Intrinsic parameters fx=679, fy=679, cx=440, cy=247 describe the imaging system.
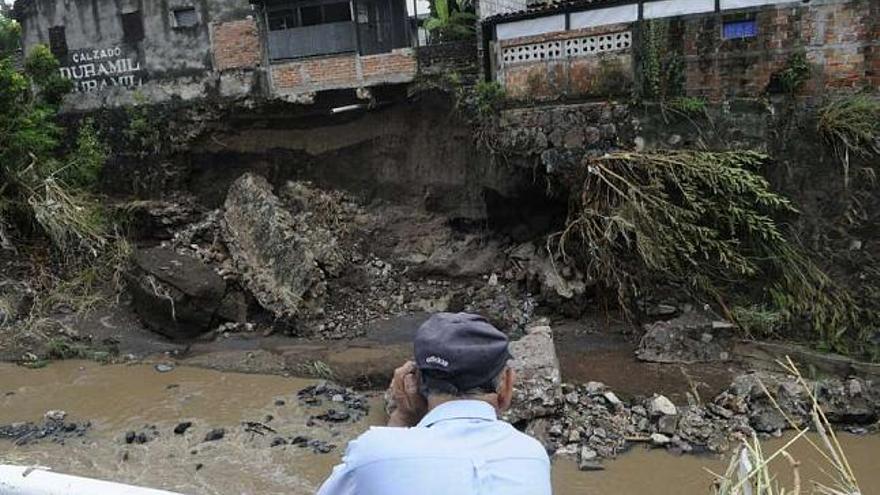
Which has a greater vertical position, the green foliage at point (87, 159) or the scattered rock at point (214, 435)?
the green foliage at point (87, 159)

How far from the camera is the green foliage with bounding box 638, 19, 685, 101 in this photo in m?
10.4

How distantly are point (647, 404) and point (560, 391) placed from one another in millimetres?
1055

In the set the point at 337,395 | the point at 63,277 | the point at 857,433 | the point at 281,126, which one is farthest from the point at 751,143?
the point at 63,277

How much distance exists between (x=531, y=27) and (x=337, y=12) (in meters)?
4.19

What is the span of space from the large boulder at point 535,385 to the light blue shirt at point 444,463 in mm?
5904

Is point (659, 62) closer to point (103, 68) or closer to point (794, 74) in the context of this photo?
point (794, 74)

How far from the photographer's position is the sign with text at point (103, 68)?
14.5 meters

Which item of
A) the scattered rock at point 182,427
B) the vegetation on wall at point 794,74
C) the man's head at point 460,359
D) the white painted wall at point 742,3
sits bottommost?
the scattered rock at point 182,427

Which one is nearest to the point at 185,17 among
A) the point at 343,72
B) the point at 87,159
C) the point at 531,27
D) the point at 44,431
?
the point at 87,159

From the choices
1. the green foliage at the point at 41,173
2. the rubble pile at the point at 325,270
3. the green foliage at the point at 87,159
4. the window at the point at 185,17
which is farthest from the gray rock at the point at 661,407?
the green foliage at the point at 87,159

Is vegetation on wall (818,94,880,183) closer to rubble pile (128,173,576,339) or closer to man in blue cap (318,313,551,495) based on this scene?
rubble pile (128,173,576,339)

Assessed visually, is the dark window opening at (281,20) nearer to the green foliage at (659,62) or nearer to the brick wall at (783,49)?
the green foliage at (659,62)

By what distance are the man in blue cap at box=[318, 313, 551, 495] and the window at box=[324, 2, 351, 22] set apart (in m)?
12.6

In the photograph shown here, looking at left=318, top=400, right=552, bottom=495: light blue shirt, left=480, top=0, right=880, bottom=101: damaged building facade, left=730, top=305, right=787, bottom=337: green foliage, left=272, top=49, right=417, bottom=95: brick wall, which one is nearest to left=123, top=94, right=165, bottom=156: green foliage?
left=272, top=49, right=417, bottom=95: brick wall
